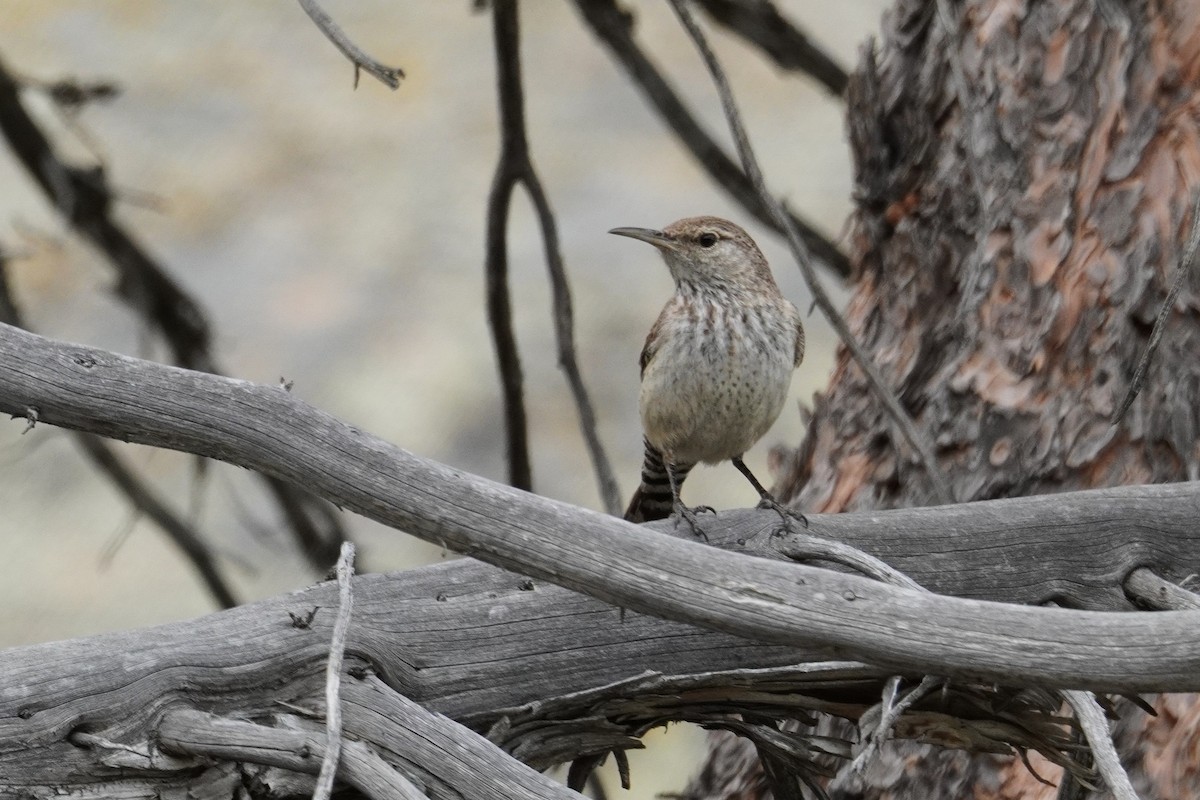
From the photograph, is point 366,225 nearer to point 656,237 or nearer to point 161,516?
point 161,516

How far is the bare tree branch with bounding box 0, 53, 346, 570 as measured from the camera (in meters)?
5.23

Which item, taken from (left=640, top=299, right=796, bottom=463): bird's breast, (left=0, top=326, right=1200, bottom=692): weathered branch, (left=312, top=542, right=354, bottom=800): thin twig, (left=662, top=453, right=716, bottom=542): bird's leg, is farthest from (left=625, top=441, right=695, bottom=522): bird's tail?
(left=0, top=326, right=1200, bottom=692): weathered branch

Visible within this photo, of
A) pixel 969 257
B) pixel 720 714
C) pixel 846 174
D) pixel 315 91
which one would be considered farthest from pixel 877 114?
pixel 315 91

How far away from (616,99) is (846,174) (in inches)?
105

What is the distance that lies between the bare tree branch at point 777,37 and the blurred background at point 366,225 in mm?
5189

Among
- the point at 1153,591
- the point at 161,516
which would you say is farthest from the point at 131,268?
the point at 1153,591

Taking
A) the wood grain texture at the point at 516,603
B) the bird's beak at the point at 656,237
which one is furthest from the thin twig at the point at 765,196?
the bird's beak at the point at 656,237

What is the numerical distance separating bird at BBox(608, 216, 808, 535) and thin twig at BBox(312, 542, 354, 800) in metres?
1.57

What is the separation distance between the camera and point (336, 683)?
2566mm

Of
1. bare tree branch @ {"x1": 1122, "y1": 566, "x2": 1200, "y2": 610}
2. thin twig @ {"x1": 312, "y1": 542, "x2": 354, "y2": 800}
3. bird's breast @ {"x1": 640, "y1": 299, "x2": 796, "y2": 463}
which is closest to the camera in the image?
thin twig @ {"x1": 312, "y1": 542, "x2": 354, "y2": 800}

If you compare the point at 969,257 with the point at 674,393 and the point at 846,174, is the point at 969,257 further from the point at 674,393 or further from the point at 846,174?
the point at 846,174

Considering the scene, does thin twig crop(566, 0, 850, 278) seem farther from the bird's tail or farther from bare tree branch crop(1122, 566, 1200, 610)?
bare tree branch crop(1122, 566, 1200, 610)

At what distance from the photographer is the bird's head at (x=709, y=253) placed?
4664mm

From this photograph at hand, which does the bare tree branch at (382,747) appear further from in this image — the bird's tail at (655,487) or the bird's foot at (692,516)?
the bird's tail at (655,487)
